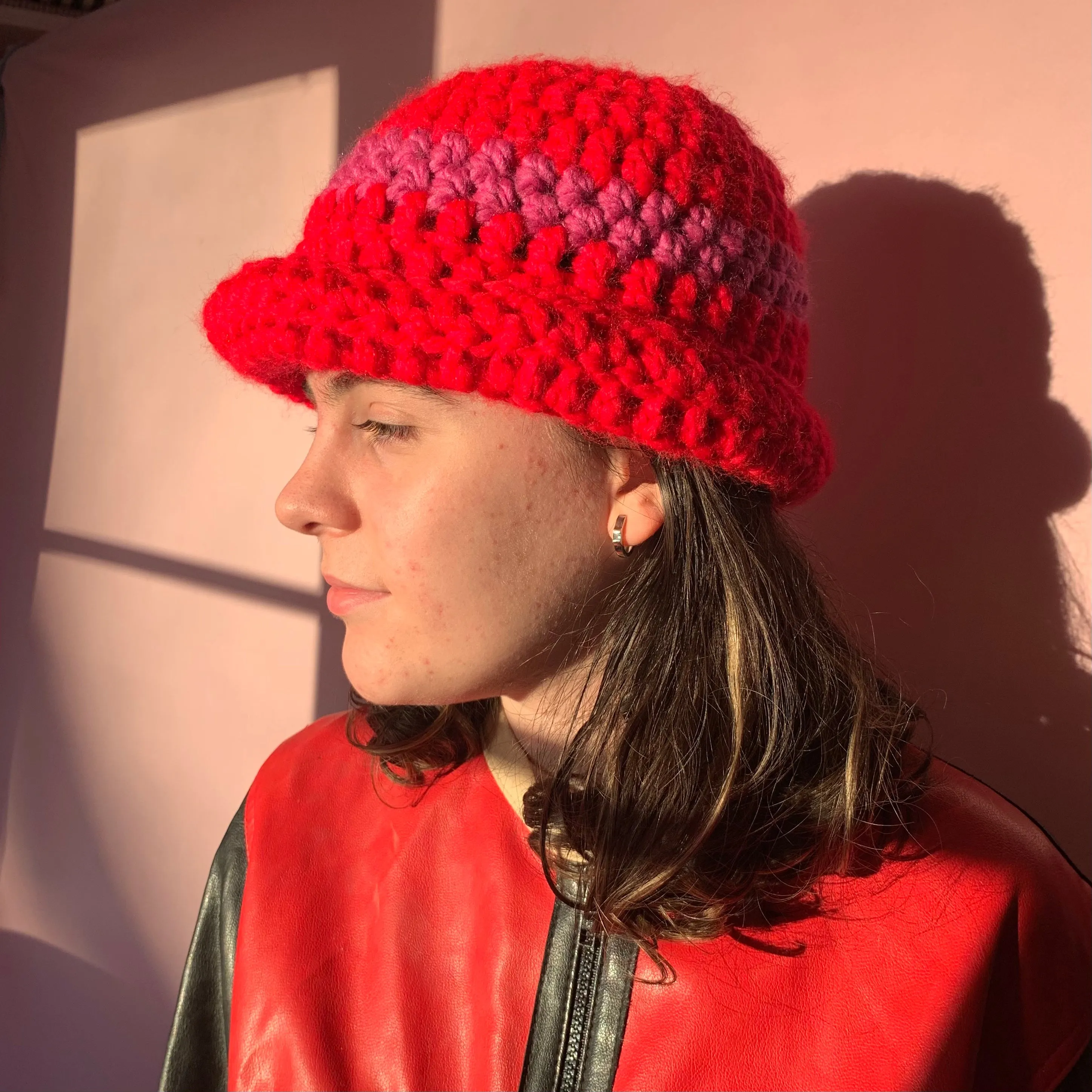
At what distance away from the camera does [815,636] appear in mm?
1046

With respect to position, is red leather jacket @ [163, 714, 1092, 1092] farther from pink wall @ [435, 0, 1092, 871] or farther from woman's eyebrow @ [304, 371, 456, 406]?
woman's eyebrow @ [304, 371, 456, 406]

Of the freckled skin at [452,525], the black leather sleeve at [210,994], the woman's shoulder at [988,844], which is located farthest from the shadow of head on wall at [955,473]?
the black leather sleeve at [210,994]

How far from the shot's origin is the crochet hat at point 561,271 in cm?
85

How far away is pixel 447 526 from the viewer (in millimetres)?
915

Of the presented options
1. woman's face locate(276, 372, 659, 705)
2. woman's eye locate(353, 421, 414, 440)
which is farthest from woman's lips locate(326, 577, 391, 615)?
woman's eye locate(353, 421, 414, 440)

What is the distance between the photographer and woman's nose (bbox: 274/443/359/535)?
95 centimetres

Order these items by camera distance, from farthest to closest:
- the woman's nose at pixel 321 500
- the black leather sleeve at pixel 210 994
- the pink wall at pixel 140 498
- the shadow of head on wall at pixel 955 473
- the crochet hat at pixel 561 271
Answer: the pink wall at pixel 140 498 → the shadow of head on wall at pixel 955 473 → the black leather sleeve at pixel 210 994 → the woman's nose at pixel 321 500 → the crochet hat at pixel 561 271

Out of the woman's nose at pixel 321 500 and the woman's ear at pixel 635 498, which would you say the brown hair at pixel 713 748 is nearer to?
the woman's ear at pixel 635 498

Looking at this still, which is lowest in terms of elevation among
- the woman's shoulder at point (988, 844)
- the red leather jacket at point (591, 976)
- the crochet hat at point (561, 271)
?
the red leather jacket at point (591, 976)

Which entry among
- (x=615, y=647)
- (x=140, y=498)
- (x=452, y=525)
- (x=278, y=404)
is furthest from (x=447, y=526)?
(x=140, y=498)

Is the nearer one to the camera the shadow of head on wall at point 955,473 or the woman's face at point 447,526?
the woman's face at point 447,526

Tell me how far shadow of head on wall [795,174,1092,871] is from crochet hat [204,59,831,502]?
0.47 metres

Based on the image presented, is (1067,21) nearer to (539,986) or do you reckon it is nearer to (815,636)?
(815,636)

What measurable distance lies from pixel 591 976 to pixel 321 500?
0.62 meters
